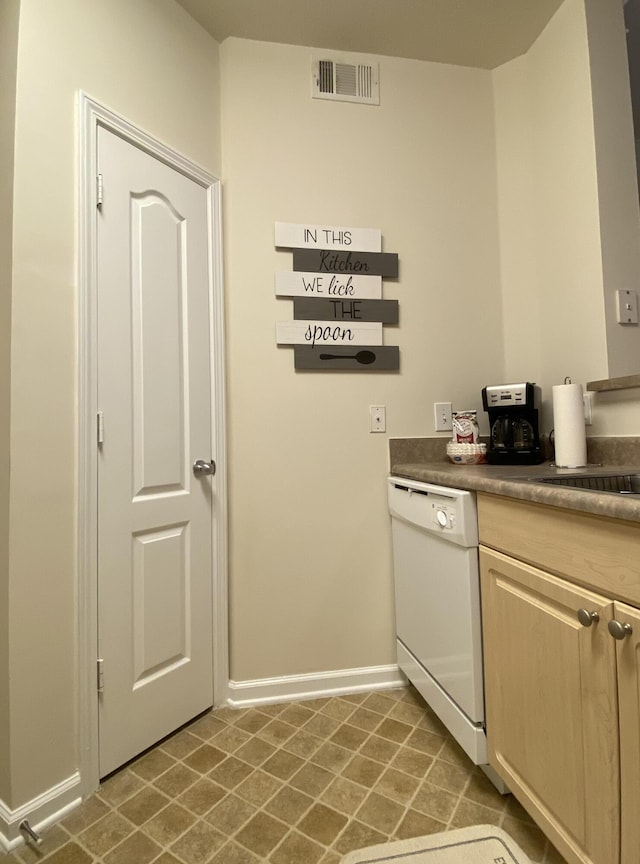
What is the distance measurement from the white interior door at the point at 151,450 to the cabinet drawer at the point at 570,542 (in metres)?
1.04

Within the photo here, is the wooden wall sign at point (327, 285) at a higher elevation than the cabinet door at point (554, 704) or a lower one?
higher

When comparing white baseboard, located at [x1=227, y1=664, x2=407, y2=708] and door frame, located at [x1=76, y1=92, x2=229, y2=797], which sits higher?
door frame, located at [x1=76, y1=92, x2=229, y2=797]

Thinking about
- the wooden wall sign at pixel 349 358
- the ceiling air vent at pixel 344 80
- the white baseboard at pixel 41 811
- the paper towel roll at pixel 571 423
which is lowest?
the white baseboard at pixel 41 811

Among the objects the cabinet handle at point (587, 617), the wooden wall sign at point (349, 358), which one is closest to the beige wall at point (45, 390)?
the wooden wall sign at point (349, 358)

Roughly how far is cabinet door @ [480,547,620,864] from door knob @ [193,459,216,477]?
1.01 m

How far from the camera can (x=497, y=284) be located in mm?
2012

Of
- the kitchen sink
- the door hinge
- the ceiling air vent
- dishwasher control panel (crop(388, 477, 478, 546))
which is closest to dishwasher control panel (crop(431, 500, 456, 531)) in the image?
dishwasher control panel (crop(388, 477, 478, 546))

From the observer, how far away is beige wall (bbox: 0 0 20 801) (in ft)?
3.80

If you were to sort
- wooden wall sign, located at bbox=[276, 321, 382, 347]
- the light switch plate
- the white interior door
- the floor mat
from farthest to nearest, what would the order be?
wooden wall sign, located at bbox=[276, 321, 382, 347] → the light switch plate → the white interior door → the floor mat

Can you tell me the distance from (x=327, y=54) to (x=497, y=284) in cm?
121

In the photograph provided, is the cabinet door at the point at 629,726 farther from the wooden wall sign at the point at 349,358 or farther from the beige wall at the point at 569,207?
the wooden wall sign at the point at 349,358

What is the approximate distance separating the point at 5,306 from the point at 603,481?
171 cm

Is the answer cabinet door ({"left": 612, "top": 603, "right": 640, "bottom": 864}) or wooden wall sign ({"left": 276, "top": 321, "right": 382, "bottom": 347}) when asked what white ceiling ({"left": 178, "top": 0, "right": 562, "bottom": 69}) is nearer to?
wooden wall sign ({"left": 276, "top": 321, "right": 382, "bottom": 347})

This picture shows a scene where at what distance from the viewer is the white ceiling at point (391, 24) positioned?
1.70 m
